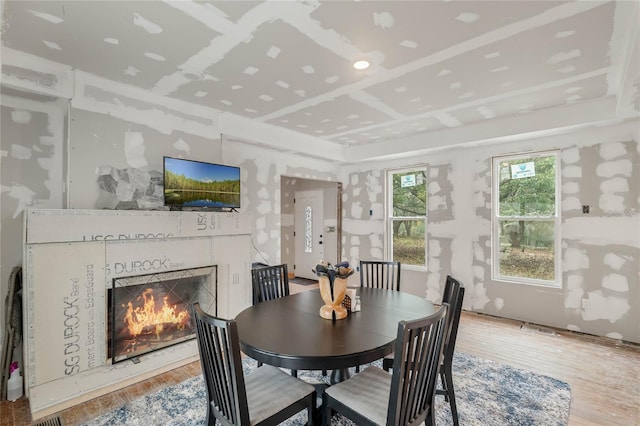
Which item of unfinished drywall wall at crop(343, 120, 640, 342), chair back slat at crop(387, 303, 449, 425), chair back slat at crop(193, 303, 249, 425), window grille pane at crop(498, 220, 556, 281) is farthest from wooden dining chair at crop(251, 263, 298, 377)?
window grille pane at crop(498, 220, 556, 281)

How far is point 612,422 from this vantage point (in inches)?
87.6

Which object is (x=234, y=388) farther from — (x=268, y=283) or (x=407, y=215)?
(x=407, y=215)

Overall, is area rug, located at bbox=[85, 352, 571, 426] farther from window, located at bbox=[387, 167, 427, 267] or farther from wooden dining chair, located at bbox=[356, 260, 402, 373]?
window, located at bbox=[387, 167, 427, 267]

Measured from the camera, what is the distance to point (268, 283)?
287cm

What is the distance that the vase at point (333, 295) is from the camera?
82.6 inches

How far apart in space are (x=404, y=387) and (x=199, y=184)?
2848 millimetres

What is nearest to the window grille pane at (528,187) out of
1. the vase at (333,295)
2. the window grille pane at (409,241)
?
the window grille pane at (409,241)

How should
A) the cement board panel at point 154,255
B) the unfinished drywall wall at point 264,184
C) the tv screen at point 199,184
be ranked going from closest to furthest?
the cement board panel at point 154,255, the tv screen at point 199,184, the unfinished drywall wall at point 264,184

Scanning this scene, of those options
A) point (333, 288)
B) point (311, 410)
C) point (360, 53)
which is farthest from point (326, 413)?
point (360, 53)

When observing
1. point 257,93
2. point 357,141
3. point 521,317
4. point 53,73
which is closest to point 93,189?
point 53,73

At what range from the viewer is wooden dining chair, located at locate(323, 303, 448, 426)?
4.64 feet

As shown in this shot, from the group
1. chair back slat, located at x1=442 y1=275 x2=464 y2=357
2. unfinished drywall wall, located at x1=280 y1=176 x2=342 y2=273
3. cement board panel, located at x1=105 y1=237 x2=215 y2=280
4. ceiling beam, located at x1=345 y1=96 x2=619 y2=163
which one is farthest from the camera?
unfinished drywall wall, located at x1=280 y1=176 x2=342 y2=273

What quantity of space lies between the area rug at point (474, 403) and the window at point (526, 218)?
187 cm

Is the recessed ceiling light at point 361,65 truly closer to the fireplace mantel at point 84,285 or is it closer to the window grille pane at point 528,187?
the fireplace mantel at point 84,285
